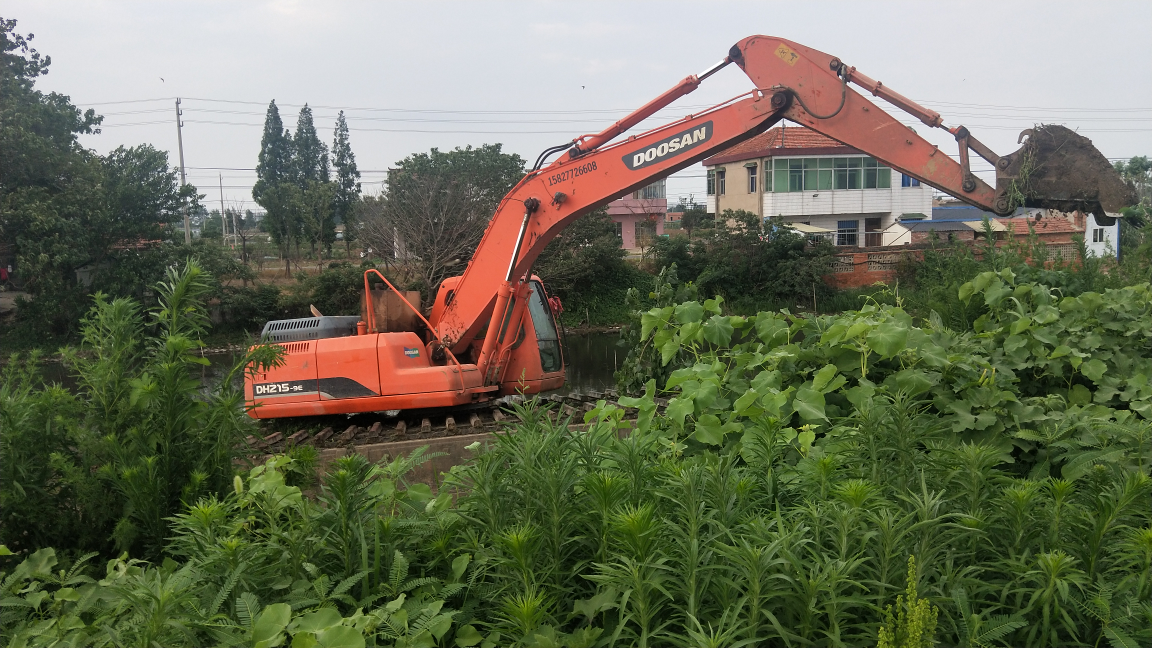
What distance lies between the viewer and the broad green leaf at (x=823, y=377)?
8.50 feet

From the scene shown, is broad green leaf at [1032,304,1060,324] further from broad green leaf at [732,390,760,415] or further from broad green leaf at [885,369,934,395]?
broad green leaf at [732,390,760,415]

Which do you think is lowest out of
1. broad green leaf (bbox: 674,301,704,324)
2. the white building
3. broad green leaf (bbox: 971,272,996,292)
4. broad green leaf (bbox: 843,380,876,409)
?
broad green leaf (bbox: 843,380,876,409)

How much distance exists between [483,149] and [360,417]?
25257 mm

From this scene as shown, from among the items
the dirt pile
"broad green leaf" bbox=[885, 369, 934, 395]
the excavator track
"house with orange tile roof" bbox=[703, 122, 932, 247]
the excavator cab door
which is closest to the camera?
"broad green leaf" bbox=[885, 369, 934, 395]

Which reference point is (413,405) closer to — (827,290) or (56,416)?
(56,416)

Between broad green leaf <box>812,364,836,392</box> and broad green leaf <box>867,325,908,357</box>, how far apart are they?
0.16 meters

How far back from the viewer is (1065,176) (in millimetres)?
5449

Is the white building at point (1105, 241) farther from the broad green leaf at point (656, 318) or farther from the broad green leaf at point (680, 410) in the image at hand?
the broad green leaf at point (680, 410)

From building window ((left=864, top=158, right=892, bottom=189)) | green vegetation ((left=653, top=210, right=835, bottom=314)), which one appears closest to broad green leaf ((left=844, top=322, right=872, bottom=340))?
green vegetation ((left=653, top=210, right=835, bottom=314))

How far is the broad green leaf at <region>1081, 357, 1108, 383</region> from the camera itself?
2.71m

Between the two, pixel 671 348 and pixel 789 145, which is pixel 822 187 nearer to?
pixel 789 145

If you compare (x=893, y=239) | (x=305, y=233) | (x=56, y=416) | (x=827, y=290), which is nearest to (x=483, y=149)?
(x=305, y=233)

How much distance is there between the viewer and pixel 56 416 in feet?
7.02

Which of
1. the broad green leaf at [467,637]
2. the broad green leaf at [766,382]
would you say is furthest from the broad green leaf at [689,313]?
the broad green leaf at [467,637]
